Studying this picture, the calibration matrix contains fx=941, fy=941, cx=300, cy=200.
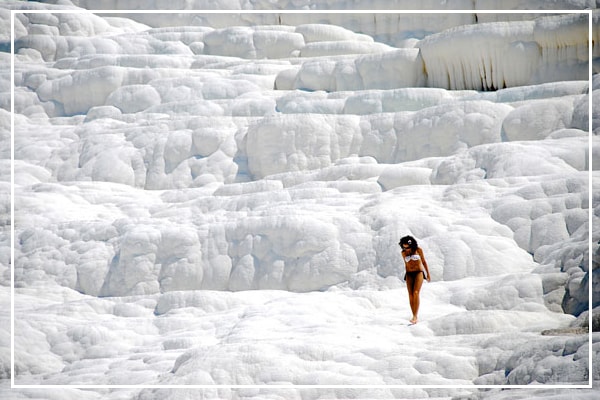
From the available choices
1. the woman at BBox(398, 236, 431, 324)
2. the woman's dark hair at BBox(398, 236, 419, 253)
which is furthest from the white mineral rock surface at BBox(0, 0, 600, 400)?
the woman's dark hair at BBox(398, 236, 419, 253)

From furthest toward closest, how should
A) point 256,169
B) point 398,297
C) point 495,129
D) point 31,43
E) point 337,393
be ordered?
point 31,43
point 256,169
point 495,129
point 398,297
point 337,393

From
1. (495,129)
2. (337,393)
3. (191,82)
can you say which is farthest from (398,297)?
(191,82)

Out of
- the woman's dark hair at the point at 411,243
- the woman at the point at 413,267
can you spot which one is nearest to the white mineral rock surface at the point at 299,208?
the woman at the point at 413,267

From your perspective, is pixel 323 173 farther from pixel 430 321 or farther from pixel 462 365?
pixel 462 365

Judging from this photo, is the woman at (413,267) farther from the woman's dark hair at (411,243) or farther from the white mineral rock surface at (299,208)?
the white mineral rock surface at (299,208)

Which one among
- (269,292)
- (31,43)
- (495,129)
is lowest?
(269,292)

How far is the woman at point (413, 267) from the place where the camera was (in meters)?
7.11

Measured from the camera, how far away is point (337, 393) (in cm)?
623

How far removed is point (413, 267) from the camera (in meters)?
7.25

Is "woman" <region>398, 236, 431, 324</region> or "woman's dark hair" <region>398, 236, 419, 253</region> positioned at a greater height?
"woman's dark hair" <region>398, 236, 419, 253</region>

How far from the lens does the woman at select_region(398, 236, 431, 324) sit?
23.3 ft

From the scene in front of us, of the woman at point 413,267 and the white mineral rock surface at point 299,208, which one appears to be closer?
the white mineral rock surface at point 299,208

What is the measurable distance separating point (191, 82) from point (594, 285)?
10804 mm

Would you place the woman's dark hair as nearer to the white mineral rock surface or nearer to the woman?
the woman
